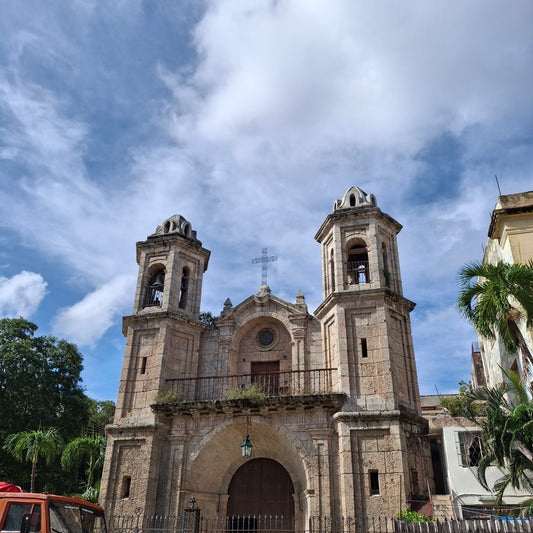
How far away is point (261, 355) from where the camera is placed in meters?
18.6

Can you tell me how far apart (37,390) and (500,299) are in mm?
22455

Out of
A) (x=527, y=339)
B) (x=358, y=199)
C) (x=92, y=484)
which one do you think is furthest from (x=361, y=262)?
(x=92, y=484)

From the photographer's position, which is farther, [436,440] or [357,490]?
[436,440]

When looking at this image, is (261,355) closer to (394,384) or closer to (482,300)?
(394,384)

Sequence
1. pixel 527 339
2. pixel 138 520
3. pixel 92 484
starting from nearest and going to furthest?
pixel 527 339 → pixel 138 520 → pixel 92 484

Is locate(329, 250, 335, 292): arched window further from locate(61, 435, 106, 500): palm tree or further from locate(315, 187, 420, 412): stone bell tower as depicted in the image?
locate(61, 435, 106, 500): palm tree

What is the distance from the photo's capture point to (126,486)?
15453 mm

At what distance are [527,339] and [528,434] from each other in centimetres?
382

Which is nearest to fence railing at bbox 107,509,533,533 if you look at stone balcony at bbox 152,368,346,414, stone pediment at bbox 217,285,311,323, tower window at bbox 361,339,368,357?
stone balcony at bbox 152,368,346,414

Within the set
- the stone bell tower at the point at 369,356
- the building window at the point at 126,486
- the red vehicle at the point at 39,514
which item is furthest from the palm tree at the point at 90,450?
the red vehicle at the point at 39,514

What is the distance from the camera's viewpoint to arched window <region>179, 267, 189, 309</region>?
19.2m

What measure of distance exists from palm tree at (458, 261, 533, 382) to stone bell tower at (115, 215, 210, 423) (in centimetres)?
952

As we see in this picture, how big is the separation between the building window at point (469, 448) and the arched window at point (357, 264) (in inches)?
220

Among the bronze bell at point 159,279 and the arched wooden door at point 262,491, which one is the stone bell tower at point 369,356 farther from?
the bronze bell at point 159,279
